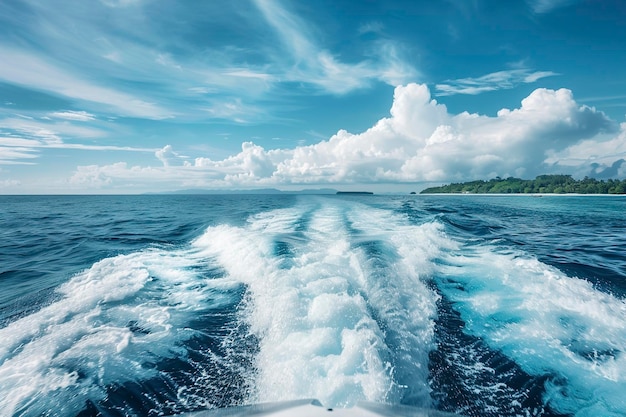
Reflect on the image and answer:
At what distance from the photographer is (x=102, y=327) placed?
4.71 meters

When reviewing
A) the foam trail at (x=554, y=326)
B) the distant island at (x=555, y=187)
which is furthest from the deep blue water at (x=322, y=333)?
the distant island at (x=555, y=187)

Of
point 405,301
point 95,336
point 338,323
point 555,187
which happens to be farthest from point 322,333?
point 555,187

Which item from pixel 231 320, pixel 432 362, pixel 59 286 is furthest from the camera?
pixel 59 286

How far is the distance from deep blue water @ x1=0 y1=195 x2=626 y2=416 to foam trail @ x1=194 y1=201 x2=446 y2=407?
24 millimetres

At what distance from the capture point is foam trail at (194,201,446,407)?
10.7 feet

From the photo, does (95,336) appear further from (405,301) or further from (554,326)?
(554,326)

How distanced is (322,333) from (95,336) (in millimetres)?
3731

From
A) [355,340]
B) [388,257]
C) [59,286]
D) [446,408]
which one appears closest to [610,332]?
[446,408]

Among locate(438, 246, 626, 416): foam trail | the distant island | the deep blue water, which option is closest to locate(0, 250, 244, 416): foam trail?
the deep blue water

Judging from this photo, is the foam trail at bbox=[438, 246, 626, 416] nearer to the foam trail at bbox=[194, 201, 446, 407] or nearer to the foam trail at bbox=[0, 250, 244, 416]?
the foam trail at bbox=[194, 201, 446, 407]

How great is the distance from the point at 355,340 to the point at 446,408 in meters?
1.29

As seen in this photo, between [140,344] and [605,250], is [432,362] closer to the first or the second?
[140,344]

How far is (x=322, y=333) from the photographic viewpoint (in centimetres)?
416

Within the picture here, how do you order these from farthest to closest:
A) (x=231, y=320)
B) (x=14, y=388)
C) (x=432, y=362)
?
(x=231, y=320)
(x=432, y=362)
(x=14, y=388)
